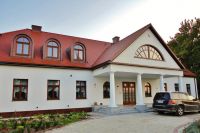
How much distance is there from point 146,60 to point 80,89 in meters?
7.14

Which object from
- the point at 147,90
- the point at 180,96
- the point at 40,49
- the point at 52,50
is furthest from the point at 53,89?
the point at 147,90

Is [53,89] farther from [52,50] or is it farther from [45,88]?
[52,50]

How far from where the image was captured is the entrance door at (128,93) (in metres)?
19.8

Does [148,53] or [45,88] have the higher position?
[148,53]

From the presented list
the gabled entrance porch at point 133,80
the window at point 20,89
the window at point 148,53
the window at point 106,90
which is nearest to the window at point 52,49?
the window at point 20,89

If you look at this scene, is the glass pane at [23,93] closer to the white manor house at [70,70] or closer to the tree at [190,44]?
the white manor house at [70,70]

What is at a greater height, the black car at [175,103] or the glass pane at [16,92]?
the glass pane at [16,92]

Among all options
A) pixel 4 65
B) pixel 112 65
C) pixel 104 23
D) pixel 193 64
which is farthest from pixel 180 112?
pixel 193 64

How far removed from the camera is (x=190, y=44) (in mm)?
31062

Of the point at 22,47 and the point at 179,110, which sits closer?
the point at 179,110

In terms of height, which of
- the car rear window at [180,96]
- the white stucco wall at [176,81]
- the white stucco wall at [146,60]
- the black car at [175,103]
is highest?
the white stucco wall at [146,60]

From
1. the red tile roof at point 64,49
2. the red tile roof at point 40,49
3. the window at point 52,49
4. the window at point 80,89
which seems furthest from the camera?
the window at point 80,89

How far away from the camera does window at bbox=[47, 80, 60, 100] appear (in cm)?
1605

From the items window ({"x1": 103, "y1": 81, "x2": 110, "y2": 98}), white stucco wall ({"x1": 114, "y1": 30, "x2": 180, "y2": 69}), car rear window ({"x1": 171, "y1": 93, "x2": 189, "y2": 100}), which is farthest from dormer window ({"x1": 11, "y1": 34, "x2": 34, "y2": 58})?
car rear window ({"x1": 171, "y1": 93, "x2": 189, "y2": 100})
